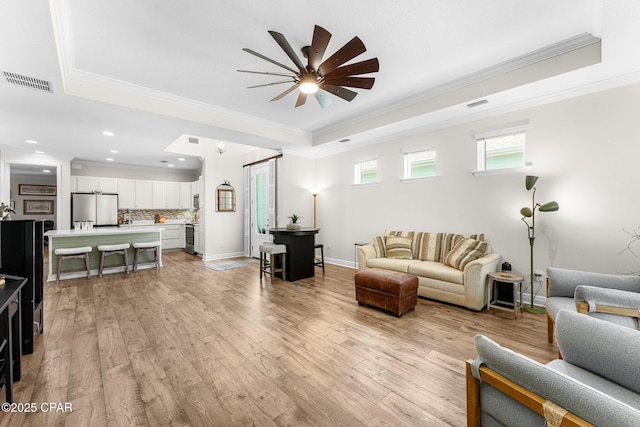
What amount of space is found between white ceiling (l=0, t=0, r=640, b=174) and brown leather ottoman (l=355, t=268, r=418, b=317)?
2.53 meters

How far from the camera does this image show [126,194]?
8219 mm

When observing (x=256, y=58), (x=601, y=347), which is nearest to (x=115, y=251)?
(x=256, y=58)

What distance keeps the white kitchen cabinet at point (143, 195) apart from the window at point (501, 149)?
9.23 metres

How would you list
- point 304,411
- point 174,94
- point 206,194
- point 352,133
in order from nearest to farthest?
point 304,411
point 174,94
point 352,133
point 206,194

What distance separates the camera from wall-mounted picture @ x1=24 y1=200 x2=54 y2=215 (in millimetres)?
9961

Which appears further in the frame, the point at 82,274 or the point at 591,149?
the point at 82,274

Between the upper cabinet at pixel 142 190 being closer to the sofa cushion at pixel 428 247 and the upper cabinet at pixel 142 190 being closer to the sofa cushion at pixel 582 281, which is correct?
the sofa cushion at pixel 428 247

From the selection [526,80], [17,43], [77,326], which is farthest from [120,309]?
[526,80]

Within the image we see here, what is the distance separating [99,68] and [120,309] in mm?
3043

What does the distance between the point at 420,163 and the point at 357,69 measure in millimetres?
2833

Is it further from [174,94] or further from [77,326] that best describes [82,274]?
[174,94]

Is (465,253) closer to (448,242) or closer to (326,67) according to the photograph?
(448,242)

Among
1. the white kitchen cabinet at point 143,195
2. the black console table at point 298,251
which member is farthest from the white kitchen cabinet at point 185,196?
the black console table at point 298,251

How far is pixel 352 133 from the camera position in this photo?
5121mm
